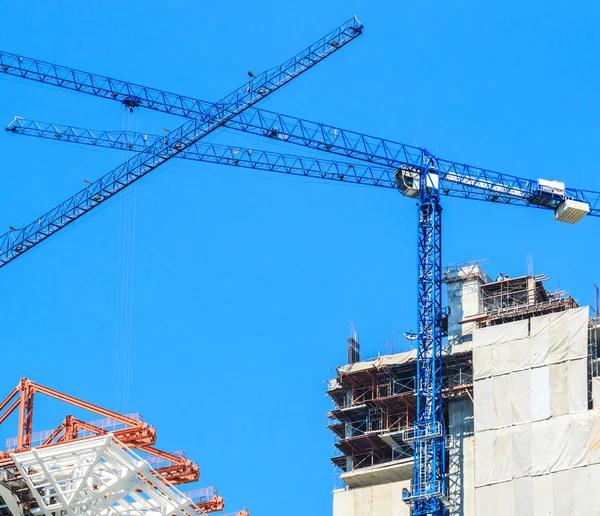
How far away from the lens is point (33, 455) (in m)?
132

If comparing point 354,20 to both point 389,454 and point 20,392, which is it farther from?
point 20,392

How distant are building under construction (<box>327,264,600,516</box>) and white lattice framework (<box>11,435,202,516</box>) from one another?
1544 inches

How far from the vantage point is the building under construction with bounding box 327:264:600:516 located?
162875mm

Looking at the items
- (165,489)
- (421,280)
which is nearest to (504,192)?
(421,280)

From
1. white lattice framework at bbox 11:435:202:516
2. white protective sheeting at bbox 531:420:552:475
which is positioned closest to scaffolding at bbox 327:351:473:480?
white protective sheeting at bbox 531:420:552:475

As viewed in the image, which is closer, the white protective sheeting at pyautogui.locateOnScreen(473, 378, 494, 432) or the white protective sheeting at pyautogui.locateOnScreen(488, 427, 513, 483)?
the white protective sheeting at pyautogui.locateOnScreen(488, 427, 513, 483)

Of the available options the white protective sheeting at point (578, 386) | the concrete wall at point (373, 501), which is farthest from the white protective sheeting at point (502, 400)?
the concrete wall at point (373, 501)

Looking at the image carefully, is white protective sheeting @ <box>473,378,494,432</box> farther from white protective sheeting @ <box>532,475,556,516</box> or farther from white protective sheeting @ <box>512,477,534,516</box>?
white protective sheeting @ <box>532,475,556,516</box>

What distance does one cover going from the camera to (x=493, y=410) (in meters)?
168

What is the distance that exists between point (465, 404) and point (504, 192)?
24.1m

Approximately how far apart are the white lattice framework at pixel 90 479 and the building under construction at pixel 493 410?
39.2 meters

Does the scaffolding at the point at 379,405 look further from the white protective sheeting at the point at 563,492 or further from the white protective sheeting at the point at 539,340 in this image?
the white protective sheeting at the point at 563,492

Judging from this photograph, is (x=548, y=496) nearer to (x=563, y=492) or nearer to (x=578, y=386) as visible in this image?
(x=563, y=492)

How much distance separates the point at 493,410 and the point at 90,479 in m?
46.5
